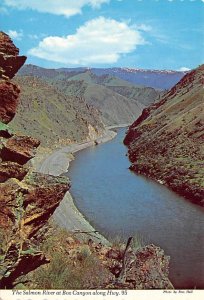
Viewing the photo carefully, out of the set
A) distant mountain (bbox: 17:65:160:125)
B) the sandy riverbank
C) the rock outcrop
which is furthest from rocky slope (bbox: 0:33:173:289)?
distant mountain (bbox: 17:65:160:125)

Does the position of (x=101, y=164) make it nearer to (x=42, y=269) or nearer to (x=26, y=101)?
(x=26, y=101)

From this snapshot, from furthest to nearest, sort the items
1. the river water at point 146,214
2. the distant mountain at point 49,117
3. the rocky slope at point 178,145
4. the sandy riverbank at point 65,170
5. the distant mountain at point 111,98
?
the distant mountain at point 111,98, the distant mountain at point 49,117, the rocky slope at point 178,145, the sandy riverbank at point 65,170, the river water at point 146,214

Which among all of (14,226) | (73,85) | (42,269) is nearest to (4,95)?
(14,226)

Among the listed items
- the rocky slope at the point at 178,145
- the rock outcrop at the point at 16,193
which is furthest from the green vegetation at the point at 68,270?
the rocky slope at the point at 178,145

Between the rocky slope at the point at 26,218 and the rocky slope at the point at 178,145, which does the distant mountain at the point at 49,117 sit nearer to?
the rocky slope at the point at 178,145

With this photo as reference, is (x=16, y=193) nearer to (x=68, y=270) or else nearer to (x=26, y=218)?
(x=26, y=218)

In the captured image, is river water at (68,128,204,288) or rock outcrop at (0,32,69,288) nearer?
rock outcrop at (0,32,69,288)

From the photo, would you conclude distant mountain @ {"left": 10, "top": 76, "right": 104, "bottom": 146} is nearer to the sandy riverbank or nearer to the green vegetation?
the sandy riverbank

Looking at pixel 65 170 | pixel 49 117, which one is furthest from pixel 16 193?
pixel 49 117
